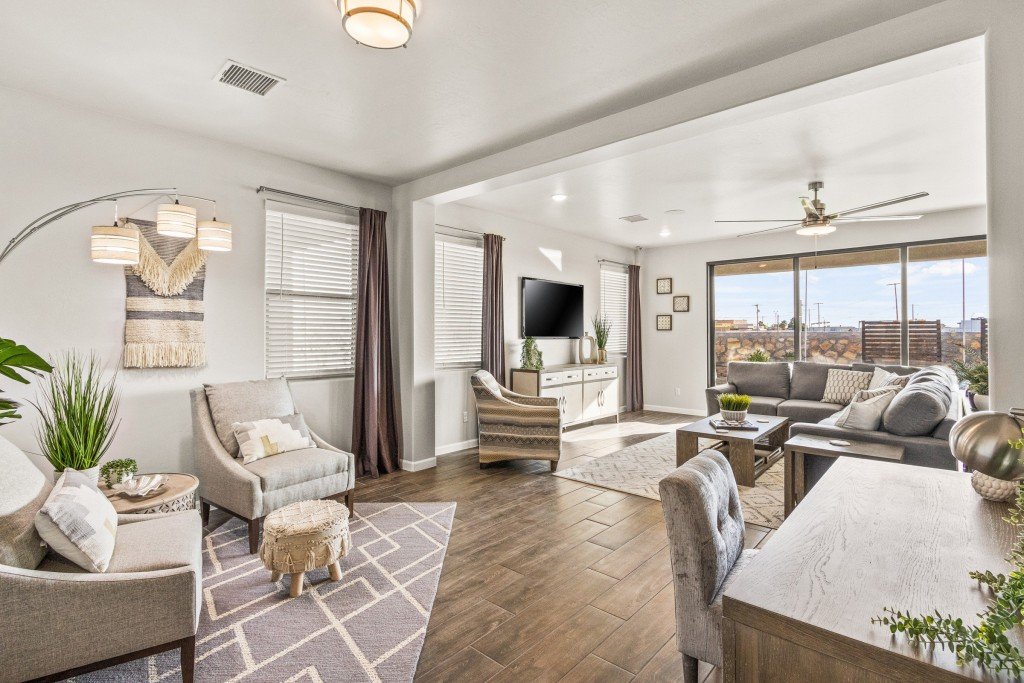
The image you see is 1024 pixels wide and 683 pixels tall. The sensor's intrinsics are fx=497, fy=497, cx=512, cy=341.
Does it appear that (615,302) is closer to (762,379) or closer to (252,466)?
(762,379)

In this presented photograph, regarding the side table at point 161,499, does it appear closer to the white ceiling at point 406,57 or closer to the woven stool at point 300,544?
the woven stool at point 300,544

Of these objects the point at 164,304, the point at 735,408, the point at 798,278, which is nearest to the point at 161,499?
the point at 164,304

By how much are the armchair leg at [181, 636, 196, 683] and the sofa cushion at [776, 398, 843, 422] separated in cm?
574

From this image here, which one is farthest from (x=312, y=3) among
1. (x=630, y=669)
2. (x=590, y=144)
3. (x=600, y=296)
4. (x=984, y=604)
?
(x=600, y=296)

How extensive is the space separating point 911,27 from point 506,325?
4.63 meters

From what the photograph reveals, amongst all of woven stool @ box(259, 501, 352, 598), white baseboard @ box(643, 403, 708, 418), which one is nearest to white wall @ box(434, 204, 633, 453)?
white baseboard @ box(643, 403, 708, 418)

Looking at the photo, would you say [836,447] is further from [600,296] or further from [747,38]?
[600,296]

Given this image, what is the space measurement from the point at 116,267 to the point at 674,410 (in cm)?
740

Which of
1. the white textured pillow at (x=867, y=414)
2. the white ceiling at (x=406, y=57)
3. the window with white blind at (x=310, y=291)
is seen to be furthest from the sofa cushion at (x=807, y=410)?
the window with white blind at (x=310, y=291)

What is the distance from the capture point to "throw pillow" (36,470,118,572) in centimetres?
175

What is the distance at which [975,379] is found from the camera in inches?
214

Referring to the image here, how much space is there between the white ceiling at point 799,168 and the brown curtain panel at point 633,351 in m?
1.80

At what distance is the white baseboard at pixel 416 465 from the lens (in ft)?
15.7

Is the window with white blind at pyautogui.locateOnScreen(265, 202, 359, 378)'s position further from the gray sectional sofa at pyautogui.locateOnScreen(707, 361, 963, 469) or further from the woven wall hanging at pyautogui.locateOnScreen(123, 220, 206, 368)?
the gray sectional sofa at pyautogui.locateOnScreen(707, 361, 963, 469)
